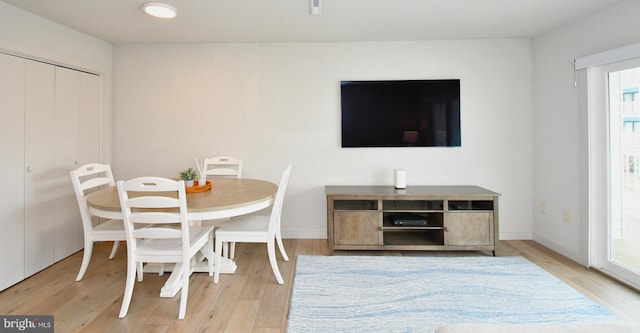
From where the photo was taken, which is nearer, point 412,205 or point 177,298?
point 177,298

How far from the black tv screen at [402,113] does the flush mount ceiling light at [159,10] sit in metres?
1.72

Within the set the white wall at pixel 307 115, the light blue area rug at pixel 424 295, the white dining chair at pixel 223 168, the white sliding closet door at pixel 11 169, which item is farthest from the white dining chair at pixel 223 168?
the white sliding closet door at pixel 11 169

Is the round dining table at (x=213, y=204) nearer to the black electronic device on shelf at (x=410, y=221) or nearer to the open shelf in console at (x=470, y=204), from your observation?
the black electronic device on shelf at (x=410, y=221)

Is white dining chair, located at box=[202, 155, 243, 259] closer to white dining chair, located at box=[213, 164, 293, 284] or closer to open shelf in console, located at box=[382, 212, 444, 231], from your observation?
white dining chair, located at box=[213, 164, 293, 284]

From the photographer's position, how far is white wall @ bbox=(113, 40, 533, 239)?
326 cm

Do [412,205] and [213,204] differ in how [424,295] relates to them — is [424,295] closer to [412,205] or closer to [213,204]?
[412,205]

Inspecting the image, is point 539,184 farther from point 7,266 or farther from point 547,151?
point 7,266

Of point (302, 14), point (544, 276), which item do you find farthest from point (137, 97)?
point (544, 276)

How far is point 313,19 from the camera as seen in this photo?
2.68m

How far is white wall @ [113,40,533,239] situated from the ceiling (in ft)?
0.57

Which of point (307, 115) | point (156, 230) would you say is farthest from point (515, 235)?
point (156, 230)

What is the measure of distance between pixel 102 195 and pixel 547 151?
407cm

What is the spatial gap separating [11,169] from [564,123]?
4.84m

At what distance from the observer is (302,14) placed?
2580 millimetres
